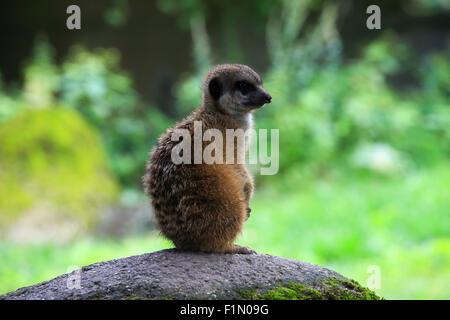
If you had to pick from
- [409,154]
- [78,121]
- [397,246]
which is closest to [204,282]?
[397,246]

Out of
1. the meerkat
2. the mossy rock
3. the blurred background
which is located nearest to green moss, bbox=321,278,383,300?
the meerkat

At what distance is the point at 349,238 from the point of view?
6.54 metres

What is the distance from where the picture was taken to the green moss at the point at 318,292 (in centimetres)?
292

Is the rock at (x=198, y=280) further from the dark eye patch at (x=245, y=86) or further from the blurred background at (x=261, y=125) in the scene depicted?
the dark eye patch at (x=245, y=86)

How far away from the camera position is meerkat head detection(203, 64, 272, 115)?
3.70 meters

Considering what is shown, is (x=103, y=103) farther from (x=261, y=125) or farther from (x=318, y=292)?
(x=318, y=292)

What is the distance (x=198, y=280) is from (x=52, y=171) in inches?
216

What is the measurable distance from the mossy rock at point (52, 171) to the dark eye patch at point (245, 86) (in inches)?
180

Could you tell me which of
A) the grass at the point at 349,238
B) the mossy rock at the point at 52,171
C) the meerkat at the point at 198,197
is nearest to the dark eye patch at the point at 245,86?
the meerkat at the point at 198,197

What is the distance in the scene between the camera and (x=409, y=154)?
31.2 ft

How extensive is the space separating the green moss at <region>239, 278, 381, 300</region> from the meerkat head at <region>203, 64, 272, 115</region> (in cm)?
128
